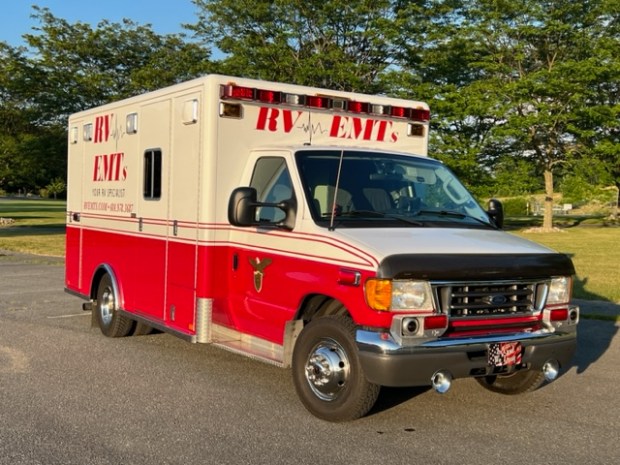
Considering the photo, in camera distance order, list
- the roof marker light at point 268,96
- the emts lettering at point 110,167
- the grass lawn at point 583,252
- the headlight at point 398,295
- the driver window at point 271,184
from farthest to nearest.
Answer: the grass lawn at point 583,252
the emts lettering at point 110,167
the roof marker light at point 268,96
the driver window at point 271,184
the headlight at point 398,295

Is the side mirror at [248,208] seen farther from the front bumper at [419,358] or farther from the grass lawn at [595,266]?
the grass lawn at [595,266]

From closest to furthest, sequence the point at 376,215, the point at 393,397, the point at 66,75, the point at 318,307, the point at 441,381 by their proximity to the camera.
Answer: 1. the point at 441,381
2. the point at 318,307
3. the point at 376,215
4. the point at 393,397
5. the point at 66,75

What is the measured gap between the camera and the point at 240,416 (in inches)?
216

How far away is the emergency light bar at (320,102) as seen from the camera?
249 inches

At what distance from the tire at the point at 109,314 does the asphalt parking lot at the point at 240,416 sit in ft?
0.87

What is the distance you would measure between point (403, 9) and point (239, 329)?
98.4 feet

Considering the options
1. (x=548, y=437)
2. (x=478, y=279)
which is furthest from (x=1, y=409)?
(x=548, y=437)

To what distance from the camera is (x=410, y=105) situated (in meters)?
7.44

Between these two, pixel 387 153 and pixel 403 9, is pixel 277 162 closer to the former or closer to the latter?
pixel 387 153

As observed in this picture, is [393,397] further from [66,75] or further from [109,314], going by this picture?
[66,75]

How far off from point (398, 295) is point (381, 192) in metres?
1.49

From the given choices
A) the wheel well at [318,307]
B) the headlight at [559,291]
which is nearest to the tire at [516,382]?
the headlight at [559,291]

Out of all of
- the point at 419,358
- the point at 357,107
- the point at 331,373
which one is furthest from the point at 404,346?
the point at 357,107

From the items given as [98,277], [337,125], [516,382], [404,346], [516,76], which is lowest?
[516,382]
